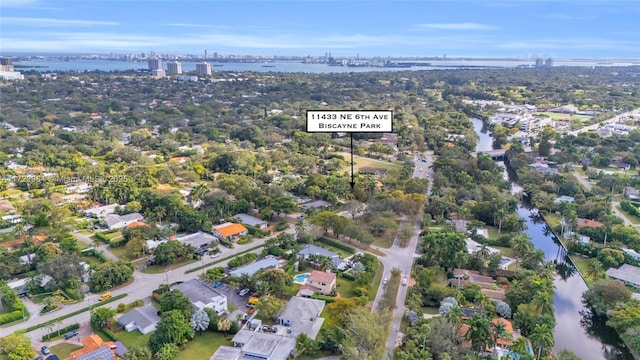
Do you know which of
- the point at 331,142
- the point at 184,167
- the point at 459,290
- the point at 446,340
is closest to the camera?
the point at 446,340

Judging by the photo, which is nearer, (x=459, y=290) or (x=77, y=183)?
(x=459, y=290)

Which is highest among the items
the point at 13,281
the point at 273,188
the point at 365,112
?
the point at 365,112

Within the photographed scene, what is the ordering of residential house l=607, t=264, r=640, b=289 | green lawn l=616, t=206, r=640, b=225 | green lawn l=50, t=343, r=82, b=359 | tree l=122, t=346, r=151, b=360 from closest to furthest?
tree l=122, t=346, r=151, b=360
green lawn l=50, t=343, r=82, b=359
residential house l=607, t=264, r=640, b=289
green lawn l=616, t=206, r=640, b=225

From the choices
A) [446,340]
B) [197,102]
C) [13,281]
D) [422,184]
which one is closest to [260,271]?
[446,340]

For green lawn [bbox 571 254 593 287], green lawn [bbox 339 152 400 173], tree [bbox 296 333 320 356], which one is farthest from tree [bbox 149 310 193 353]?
green lawn [bbox 339 152 400 173]

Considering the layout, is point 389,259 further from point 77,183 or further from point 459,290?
point 77,183

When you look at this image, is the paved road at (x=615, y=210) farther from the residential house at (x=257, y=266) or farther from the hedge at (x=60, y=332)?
the hedge at (x=60, y=332)

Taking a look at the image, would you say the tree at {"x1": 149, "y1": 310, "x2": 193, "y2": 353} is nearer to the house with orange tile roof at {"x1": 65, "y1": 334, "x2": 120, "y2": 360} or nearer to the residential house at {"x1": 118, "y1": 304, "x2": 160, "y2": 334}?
the residential house at {"x1": 118, "y1": 304, "x2": 160, "y2": 334}
